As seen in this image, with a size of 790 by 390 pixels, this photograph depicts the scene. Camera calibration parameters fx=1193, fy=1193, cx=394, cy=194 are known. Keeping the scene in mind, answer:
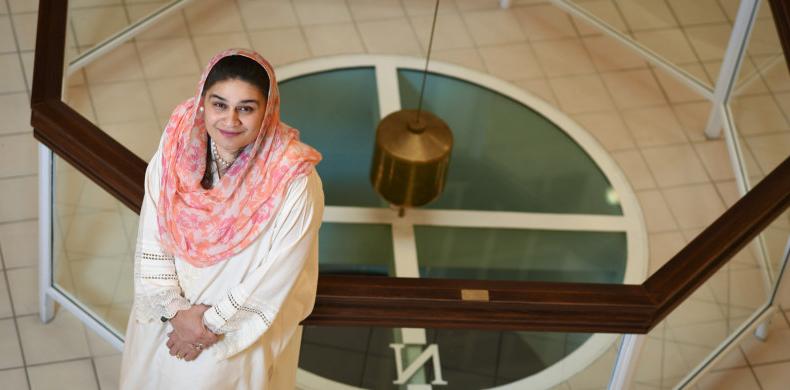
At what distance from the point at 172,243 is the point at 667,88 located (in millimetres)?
4250

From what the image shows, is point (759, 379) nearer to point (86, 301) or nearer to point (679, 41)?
point (679, 41)

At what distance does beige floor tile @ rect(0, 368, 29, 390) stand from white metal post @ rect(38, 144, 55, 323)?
0.29m

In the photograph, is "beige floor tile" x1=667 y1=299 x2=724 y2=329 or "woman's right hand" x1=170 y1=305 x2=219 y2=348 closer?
"woman's right hand" x1=170 y1=305 x2=219 y2=348

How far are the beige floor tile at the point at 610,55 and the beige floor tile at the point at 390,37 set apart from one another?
1.07m

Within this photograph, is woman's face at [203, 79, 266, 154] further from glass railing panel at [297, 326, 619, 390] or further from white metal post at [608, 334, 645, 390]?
white metal post at [608, 334, 645, 390]

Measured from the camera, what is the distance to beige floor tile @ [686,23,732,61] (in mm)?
6567

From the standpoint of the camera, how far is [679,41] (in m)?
6.89

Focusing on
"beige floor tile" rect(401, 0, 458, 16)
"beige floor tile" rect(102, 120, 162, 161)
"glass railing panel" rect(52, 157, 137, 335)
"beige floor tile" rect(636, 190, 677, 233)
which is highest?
"beige floor tile" rect(401, 0, 458, 16)

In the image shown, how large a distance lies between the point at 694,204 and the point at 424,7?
80.4 inches

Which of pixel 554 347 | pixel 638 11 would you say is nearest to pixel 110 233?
pixel 554 347

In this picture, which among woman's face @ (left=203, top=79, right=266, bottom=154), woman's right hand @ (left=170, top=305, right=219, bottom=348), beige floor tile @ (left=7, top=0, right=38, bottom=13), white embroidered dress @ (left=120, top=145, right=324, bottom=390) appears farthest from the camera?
beige floor tile @ (left=7, top=0, right=38, bottom=13)

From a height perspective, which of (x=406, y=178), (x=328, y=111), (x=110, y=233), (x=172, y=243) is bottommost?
(x=172, y=243)

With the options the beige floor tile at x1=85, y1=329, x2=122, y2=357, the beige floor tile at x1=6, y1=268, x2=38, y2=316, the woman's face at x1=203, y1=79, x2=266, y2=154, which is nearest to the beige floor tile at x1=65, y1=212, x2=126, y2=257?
the beige floor tile at x1=85, y1=329, x2=122, y2=357

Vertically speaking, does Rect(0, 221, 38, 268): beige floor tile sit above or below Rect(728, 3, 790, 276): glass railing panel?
below
